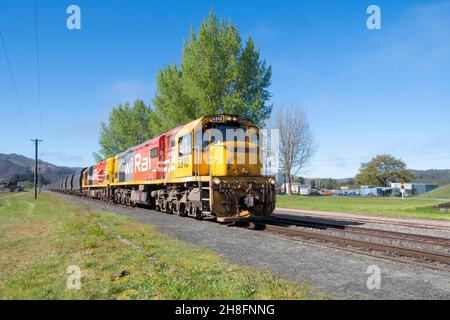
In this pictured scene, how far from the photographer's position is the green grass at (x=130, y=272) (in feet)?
17.7

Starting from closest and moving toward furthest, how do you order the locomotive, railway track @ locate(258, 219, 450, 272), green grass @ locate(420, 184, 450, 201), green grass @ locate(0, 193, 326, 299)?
green grass @ locate(0, 193, 326, 299), railway track @ locate(258, 219, 450, 272), the locomotive, green grass @ locate(420, 184, 450, 201)

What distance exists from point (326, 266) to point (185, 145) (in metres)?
8.98

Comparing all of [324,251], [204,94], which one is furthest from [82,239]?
[204,94]

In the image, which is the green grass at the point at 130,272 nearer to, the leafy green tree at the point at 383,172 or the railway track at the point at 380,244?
the railway track at the point at 380,244

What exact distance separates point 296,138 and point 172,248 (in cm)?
4733

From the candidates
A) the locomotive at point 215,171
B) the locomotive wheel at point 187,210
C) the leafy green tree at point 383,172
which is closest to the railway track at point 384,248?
the locomotive at point 215,171

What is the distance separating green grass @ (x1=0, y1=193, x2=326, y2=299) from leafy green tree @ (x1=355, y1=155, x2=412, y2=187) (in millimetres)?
111548

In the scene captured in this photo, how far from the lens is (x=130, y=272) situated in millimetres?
6641

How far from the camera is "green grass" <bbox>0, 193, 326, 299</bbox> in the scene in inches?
212

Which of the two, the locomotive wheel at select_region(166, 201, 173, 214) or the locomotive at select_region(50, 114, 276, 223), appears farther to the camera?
the locomotive wheel at select_region(166, 201, 173, 214)

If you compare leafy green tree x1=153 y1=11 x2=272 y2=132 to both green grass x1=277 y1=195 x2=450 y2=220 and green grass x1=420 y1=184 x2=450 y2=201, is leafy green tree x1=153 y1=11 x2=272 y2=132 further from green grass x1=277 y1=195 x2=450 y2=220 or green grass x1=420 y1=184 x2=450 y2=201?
green grass x1=420 y1=184 x2=450 y2=201

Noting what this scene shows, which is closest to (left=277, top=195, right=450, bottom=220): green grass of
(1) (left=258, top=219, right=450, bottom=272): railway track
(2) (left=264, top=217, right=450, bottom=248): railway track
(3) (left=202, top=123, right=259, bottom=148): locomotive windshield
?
(2) (left=264, top=217, right=450, bottom=248): railway track

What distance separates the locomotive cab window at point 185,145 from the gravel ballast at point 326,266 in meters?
3.98
